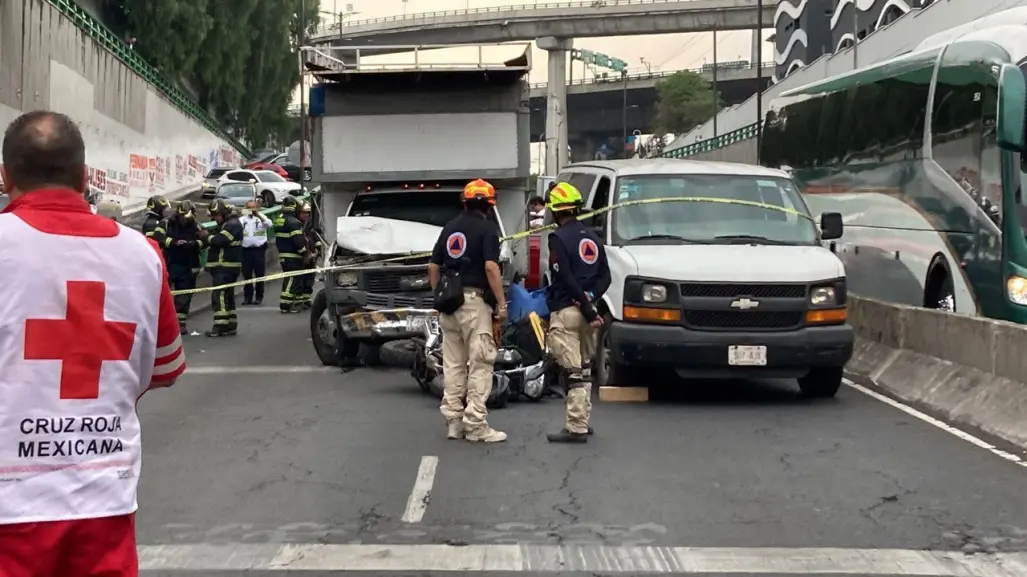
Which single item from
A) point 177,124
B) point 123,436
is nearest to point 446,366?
point 123,436

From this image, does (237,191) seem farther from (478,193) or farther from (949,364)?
(478,193)

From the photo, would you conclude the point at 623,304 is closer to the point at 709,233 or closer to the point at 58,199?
the point at 709,233

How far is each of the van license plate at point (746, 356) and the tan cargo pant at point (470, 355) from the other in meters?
2.34

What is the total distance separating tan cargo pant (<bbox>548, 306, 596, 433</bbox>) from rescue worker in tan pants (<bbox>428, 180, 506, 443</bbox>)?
0.42 meters

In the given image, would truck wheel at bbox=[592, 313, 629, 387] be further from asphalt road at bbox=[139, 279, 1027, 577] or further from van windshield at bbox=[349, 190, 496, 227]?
van windshield at bbox=[349, 190, 496, 227]

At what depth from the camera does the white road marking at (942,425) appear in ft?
29.1

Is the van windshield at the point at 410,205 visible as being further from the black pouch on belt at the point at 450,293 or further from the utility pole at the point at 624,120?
the utility pole at the point at 624,120

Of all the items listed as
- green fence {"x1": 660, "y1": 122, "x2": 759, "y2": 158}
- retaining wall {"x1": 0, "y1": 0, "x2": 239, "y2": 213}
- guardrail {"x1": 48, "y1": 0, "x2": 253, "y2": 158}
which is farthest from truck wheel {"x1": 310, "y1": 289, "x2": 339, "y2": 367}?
green fence {"x1": 660, "y1": 122, "x2": 759, "y2": 158}

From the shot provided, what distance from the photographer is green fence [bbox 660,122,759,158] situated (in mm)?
53938

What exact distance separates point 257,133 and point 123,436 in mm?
60781

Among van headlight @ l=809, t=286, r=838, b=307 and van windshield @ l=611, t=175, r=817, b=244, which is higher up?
van windshield @ l=611, t=175, r=817, b=244

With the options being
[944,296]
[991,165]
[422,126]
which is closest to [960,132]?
[991,165]

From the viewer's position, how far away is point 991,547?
6.49 m

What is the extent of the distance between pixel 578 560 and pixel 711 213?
610cm
